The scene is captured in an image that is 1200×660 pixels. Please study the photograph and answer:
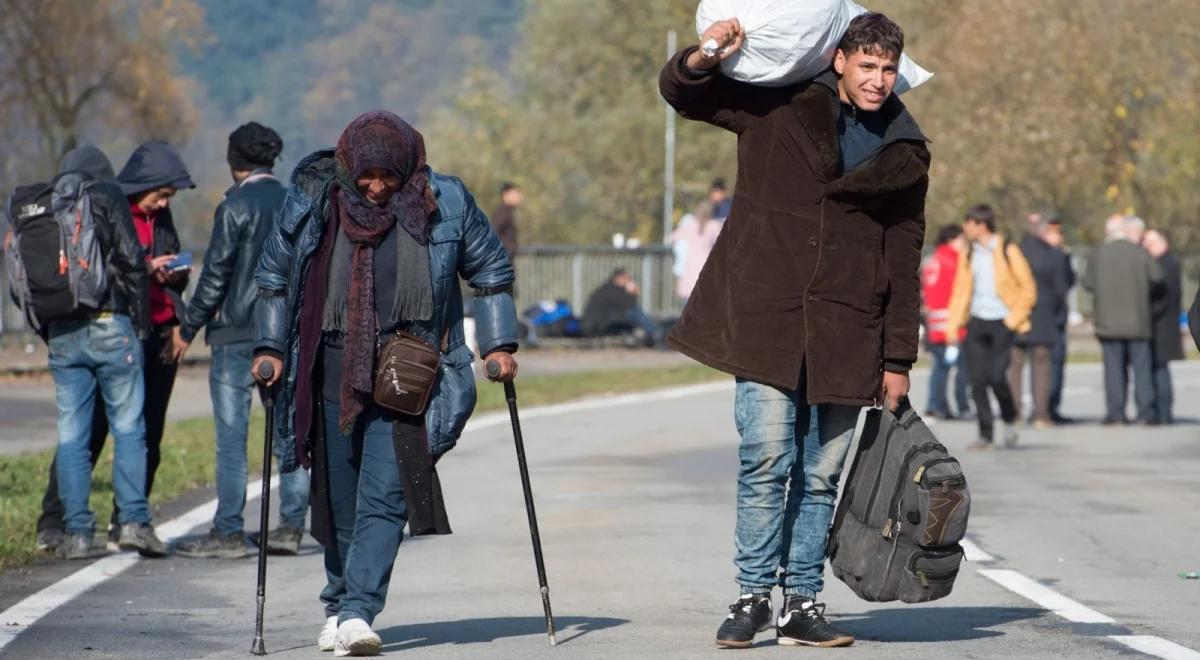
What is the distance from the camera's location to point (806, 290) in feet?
23.1

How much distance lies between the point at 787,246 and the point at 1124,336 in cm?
1378

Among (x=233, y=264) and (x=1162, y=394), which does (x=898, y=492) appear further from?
(x=1162, y=394)

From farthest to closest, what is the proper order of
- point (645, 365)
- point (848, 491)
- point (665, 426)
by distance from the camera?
1. point (645, 365)
2. point (665, 426)
3. point (848, 491)

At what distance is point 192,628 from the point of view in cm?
784

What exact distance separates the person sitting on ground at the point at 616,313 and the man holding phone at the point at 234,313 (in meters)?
20.2

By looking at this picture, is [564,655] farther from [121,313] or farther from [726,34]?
[121,313]

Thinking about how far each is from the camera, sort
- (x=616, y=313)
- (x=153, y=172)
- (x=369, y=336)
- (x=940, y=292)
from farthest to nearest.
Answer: (x=616, y=313) → (x=940, y=292) → (x=153, y=172) → (x=369, y=336)

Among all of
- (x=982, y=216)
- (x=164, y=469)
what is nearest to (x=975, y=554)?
(x=164, y=469)

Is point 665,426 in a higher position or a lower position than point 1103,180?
lower

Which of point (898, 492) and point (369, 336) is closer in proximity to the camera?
point (369, 336)

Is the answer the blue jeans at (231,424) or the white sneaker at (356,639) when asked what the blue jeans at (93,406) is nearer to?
the blue jeans at (231,424)

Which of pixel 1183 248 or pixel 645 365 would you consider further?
pixel 1183 248

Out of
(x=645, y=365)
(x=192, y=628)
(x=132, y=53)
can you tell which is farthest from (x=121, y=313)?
(x=132, y=53)

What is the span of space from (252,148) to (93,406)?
52.3 inches
